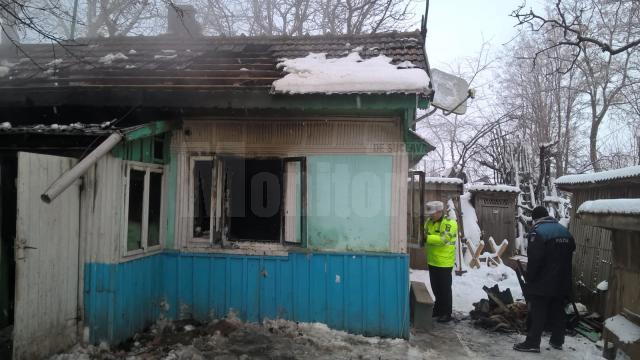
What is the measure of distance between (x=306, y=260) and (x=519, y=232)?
1101 cm

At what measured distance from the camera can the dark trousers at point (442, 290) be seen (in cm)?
664

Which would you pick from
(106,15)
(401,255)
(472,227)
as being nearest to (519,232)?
(472,227)

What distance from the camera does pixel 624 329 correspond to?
11.6ft

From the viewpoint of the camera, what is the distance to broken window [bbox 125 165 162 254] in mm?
5137

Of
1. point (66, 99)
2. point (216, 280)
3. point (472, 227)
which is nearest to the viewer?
Answer: point (66, 99)

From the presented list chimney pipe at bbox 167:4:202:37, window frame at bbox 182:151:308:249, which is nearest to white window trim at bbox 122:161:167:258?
window frame at bbox 182:151:308:249

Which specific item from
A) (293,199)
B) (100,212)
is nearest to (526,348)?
(293,199)

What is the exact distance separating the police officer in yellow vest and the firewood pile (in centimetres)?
50

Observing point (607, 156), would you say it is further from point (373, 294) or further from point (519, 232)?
point (373, 294)

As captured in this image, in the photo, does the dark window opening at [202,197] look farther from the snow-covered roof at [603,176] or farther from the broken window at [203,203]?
the snow-covered roof at [603,176]

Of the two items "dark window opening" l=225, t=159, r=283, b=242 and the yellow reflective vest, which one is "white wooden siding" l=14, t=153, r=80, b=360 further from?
the yellow reflective vest

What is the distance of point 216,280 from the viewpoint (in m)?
5.71

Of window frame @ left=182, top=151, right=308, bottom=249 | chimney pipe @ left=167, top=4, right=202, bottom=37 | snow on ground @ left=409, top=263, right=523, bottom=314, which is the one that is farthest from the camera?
chimney pipe @ left=167, top=4, right=202, bottom=37

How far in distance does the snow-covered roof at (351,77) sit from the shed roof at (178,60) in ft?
0.74
